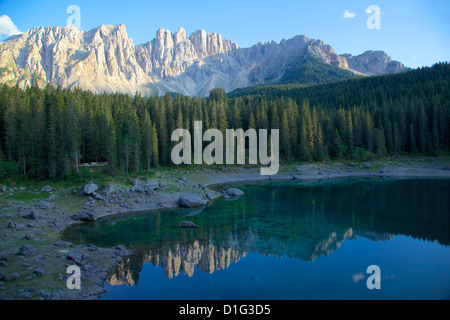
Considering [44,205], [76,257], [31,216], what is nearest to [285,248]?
[76,257]

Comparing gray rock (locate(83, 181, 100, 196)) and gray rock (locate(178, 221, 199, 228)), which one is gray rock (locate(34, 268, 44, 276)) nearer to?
gray rock (locate(178, 221, 199, 228))

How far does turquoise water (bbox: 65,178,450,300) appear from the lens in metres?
17.8

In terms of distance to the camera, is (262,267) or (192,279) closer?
(192,279)

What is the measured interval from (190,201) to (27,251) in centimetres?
2229

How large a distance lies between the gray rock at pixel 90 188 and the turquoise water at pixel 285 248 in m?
6.40

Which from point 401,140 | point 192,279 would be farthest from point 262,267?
point 401,140

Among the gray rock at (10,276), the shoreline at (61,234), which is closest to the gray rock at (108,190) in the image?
the shoreline at (61,234)

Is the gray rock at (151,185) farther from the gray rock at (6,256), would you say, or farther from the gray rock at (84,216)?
the gray rock at (6,256)

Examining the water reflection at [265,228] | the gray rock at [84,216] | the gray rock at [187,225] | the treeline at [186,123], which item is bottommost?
the water reflection at [265,228]

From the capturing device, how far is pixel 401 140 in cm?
8600

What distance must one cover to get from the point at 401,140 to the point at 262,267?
83.0 m

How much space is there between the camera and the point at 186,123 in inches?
2879

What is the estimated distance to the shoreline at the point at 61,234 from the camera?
1664 cm

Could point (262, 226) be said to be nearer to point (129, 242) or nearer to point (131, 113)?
point (129, 242)
